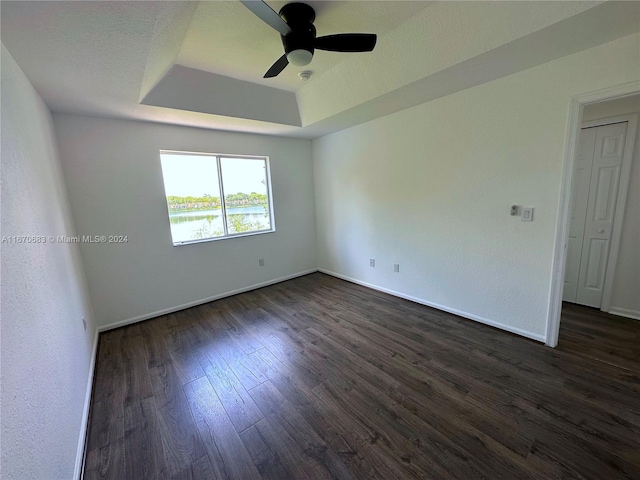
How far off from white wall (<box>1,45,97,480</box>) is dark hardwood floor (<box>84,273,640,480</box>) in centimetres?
41

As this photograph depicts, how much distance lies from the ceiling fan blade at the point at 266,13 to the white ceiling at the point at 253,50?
380 millimetres

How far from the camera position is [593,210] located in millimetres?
2756

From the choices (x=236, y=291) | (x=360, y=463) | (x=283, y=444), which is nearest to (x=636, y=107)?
(x=360, y=463)

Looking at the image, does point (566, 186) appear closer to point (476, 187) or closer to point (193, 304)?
point (476, 187)

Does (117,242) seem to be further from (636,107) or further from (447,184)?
(636,107)

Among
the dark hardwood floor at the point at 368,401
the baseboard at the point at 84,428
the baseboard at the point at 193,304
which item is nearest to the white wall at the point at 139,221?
the baseboard at the point at 193,304

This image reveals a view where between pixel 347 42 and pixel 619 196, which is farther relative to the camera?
pixel 619 196

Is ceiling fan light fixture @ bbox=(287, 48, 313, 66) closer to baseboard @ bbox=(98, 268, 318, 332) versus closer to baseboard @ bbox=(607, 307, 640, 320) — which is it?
baseboard @ bbox=(98, 268, 318, 332)

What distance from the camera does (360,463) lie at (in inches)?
52.9

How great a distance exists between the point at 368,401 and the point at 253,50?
295 cm

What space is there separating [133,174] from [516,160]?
3957 mm

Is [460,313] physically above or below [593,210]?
below

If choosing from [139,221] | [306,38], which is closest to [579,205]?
[306,38]

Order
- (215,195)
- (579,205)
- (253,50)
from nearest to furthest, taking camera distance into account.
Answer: (253,50) → (579,205) → (215,195)
